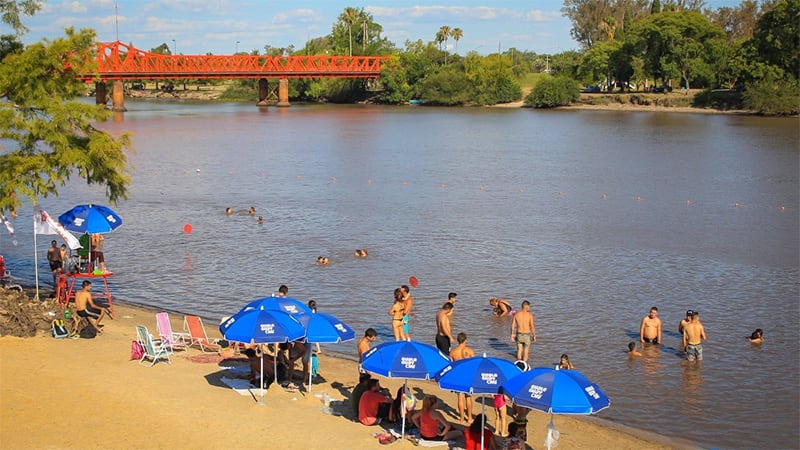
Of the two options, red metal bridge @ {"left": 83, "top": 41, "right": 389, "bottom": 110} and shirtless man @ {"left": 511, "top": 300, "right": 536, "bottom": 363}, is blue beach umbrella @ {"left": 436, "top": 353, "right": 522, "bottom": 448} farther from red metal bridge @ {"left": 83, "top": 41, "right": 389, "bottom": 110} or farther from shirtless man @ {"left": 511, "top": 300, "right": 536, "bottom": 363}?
red metal bridge @ {"left": 83, "top": 41, "right": 389, "bottom": 110}

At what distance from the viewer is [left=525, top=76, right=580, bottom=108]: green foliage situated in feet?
368

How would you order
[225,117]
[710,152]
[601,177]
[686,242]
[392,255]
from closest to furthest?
[392,255] → [686,242] → [601,177] → [710,152] → [225,117]

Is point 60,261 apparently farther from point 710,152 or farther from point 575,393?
point 710,152

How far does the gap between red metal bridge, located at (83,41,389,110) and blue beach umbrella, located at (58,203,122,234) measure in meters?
92.9

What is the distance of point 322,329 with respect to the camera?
14.4m

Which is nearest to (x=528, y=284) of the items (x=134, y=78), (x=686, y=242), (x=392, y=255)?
(x=392, y=255)

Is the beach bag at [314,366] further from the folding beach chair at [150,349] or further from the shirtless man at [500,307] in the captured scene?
the shirtless man at [500,307]

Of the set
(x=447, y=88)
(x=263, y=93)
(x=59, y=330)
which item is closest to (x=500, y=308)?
(x=59, y=330)

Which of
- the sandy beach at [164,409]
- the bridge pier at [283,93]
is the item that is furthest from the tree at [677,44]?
the sandy beach at [164,409]

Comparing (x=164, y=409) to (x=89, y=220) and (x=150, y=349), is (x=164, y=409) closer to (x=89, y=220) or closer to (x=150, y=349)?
(x=150, y=349)

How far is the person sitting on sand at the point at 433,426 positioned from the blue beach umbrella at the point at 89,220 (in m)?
9.36

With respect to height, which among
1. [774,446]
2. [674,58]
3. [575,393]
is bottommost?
[774,446]

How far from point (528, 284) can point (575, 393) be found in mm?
13943

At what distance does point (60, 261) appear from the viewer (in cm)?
2203
